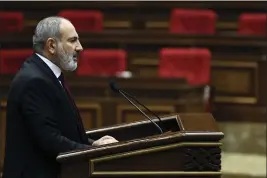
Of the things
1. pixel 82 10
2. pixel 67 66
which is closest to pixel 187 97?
pixel 67 66

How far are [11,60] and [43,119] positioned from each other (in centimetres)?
178

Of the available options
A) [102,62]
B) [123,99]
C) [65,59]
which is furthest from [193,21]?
[65,59]

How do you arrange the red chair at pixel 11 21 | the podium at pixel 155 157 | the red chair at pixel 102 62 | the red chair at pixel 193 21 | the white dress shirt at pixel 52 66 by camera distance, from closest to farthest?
the podium at pixel 155 157, the white dress shirt at pixel 52 66, the red chair at pixel 102 62, the red chair at pixel 193 21, the red chair at pixel 11 21

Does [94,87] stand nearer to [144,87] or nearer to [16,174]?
[144,87]

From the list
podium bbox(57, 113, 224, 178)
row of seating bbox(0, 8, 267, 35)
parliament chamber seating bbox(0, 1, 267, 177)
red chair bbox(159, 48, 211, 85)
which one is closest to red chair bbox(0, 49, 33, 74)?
parliament chamber seating bbox(0, 1, 267, 177)

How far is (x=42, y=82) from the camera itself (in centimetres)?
101

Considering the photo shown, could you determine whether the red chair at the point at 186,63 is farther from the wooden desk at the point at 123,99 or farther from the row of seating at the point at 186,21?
the wooden desk at the point at 123,99

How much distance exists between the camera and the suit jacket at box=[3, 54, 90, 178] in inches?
38.8

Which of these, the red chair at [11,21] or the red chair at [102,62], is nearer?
the red chair at [102,62]

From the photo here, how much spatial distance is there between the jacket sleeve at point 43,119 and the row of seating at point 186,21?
6.42 feet

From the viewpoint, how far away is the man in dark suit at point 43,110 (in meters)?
0.99

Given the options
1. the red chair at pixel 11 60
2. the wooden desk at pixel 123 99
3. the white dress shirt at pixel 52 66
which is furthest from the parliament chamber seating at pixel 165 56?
the white dress shirt at pixel 52 66

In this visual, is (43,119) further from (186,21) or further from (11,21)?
(11,21)

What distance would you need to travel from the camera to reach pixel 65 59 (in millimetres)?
1041
